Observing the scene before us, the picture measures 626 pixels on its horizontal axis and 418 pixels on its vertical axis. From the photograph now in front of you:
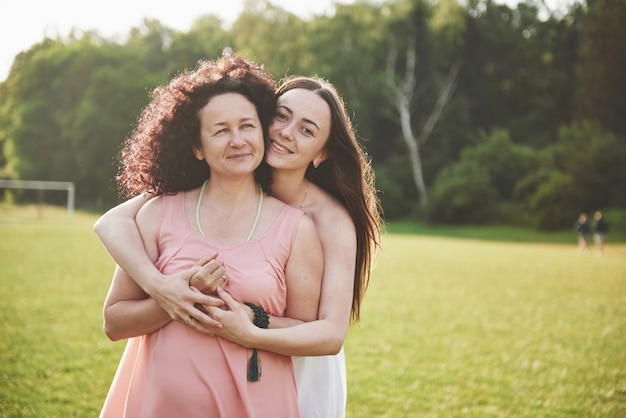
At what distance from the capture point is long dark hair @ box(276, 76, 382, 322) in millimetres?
3264

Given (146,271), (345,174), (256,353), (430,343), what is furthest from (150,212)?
(430,343)

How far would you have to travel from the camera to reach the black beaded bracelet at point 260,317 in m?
Result: 2.42

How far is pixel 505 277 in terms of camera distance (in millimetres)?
15617

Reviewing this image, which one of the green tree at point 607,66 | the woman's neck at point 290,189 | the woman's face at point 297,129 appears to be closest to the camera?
the woman's face at point 297,129

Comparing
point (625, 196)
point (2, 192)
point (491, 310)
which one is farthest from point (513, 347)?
point (2, 192)

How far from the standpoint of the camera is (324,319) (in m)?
2.55

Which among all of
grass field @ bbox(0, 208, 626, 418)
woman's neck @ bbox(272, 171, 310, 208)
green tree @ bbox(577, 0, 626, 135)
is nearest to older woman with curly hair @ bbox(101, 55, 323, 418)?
woman's neck @ bbox(272, 171, 310, 208)

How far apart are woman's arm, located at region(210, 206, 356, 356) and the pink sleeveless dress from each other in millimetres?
109

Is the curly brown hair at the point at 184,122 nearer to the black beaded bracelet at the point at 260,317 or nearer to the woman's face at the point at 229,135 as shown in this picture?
the woman's face at the point at 229,135

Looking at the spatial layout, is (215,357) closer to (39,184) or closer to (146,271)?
(146,271)

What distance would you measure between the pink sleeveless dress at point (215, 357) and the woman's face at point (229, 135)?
0.30 m

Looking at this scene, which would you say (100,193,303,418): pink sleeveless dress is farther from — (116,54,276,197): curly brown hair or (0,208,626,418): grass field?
(0,208,626,418): grass field

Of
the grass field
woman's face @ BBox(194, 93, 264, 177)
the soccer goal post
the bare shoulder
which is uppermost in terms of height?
woman's face @ BBox(194, 93, 264, 177)

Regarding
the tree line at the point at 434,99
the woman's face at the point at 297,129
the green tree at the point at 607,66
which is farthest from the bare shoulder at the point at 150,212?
the green tree at the point at 607,66
